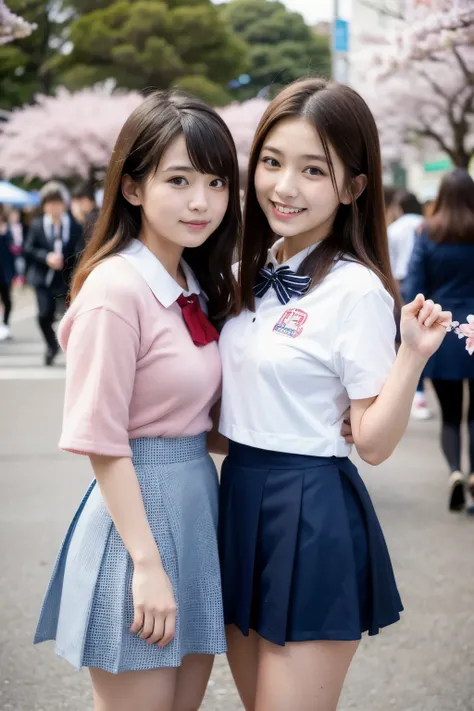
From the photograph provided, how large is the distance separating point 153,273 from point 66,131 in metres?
34.6

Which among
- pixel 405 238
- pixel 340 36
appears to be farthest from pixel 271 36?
pixel 405 238

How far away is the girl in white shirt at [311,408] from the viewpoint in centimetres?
204

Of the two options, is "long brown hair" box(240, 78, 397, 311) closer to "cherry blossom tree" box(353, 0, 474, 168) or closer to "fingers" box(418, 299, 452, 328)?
"fingers" box(418, 299, 452, 328)

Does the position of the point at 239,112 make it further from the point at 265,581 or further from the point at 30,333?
the point at 265,581

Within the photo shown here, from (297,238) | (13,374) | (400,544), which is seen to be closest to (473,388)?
(400,544)

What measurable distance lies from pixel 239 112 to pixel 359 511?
33486 millimetres

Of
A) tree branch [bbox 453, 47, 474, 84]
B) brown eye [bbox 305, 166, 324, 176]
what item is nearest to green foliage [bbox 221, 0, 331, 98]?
tree branch [bbox 453, 47, 474, 84]

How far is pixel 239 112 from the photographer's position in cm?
3447

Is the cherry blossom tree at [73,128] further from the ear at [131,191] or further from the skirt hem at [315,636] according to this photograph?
the skirt hem at [315,636]

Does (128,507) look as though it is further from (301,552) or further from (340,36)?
(340,36)

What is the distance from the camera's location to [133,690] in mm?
2049

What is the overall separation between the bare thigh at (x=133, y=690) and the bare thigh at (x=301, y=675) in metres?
0.20

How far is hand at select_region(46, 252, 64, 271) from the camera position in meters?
10.4

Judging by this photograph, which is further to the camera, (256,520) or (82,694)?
(82,694)
